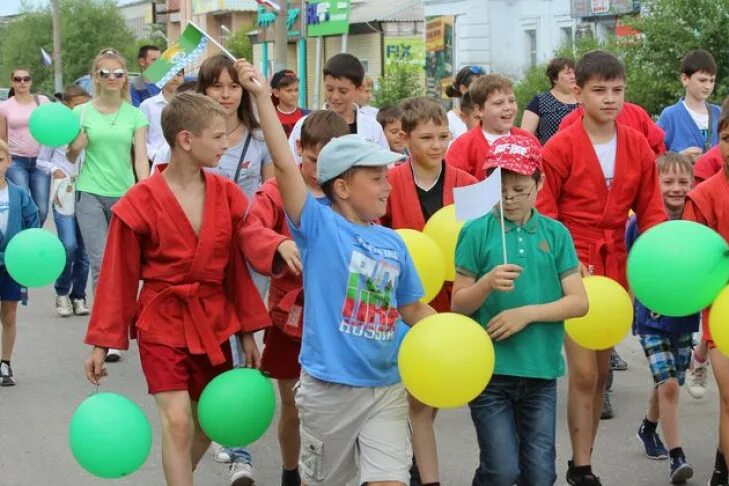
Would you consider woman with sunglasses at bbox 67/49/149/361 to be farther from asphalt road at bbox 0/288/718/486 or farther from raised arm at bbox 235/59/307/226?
raised arm at bbox 235/59/307/226

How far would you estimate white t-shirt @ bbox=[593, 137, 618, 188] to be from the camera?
21.4 feet

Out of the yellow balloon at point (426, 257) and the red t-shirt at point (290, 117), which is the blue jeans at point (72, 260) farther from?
the yellow balloon at point (426, 257)

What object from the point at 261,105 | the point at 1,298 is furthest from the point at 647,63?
the point at 261,105

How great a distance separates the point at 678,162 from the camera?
23.4 ft

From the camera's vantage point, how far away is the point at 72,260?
38.5ft

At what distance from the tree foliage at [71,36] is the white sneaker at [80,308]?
62.3m

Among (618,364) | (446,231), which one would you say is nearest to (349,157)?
(446,231)

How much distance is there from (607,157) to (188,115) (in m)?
2.14

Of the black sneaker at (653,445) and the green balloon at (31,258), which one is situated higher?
the green balloon at (31,258)

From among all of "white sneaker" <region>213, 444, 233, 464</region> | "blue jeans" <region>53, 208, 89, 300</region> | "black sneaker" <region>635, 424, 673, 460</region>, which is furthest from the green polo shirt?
"blue jeans" <region>53, 208, 89, 300</region>

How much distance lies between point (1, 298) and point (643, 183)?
4.59 m

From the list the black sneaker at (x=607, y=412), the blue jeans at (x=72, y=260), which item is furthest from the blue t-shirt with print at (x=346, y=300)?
the blue jeans at (x=72, y=260)

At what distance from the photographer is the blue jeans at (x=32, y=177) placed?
13148mm

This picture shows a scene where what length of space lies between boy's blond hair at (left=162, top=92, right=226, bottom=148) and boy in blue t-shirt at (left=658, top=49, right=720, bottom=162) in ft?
16.8
